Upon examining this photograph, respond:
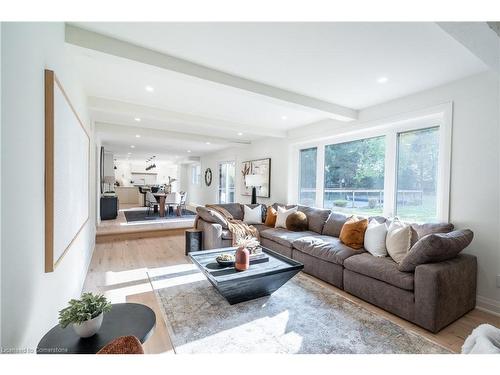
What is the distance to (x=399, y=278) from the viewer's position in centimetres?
222

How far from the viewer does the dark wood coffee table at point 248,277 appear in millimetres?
2193

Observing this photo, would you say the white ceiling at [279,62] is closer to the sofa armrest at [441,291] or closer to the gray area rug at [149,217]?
the sofa armrest at [441,291]

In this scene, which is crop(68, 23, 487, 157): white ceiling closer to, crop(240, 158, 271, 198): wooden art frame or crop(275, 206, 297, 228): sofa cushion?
crop(275, 206, 297, 228): sofa cushion

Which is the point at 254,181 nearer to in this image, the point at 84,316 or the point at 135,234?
the point at 135,234

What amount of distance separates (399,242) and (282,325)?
1583 millimetres

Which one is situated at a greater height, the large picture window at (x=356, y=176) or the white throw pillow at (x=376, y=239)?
the large picture window at (x=356, y=176)

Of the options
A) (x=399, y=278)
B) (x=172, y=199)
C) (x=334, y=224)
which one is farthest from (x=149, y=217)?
(x=399, y=278)

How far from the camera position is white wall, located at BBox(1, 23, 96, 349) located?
830 millimetres

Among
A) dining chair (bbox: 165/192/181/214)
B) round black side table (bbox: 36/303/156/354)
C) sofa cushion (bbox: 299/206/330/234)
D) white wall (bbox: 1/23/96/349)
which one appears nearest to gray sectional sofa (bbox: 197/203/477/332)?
sofa cushion (bbox: 299/206/330/234)

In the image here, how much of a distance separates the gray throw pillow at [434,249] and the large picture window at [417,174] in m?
0.75

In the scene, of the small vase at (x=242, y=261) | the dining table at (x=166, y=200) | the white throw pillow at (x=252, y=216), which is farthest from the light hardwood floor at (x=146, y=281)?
the dining table at (x=166, y=200)

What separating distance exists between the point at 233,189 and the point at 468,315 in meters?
6.23
